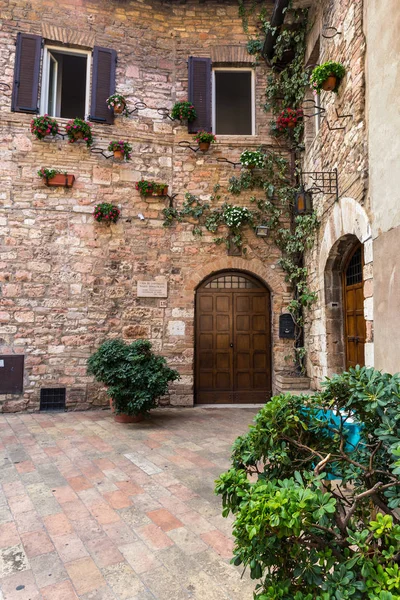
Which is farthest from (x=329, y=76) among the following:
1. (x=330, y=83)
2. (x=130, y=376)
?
(x=130, y=376)

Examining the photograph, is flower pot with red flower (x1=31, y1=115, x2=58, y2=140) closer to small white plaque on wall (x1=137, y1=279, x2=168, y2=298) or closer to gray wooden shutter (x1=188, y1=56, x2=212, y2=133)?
gray wooden shutter (x1=188, y1=56, x2=212, y2=133)

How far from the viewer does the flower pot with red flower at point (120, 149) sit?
6.35 metres

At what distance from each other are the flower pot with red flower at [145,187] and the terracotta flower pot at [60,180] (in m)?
1.08

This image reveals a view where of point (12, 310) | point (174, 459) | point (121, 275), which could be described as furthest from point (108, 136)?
point (174, 459)

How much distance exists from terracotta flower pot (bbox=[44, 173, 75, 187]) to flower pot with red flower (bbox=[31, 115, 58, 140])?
2.19 feet

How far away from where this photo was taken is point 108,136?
21.5 ft

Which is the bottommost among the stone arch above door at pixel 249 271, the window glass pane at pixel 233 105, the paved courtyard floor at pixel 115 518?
the paved courtyard floor at pixel 115 518

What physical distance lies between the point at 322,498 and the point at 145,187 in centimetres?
589

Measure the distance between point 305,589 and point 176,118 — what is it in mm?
6822

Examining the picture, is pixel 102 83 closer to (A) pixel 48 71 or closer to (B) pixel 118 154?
(A) pixel 48 71

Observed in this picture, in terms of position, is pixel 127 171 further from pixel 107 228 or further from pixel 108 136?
pixel 107 228

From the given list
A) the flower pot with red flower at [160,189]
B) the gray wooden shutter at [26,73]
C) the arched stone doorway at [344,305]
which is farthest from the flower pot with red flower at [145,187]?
the arched stone doorway at [344,305]

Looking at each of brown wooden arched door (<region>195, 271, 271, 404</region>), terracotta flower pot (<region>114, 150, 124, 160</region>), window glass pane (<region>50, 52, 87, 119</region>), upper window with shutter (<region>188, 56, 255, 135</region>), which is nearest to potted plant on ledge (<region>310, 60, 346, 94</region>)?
upper window with shutter (<region>188, 56, 255, 135</region>)

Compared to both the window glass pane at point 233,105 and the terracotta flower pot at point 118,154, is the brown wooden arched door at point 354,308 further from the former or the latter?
the window glass pane at point 233,105
